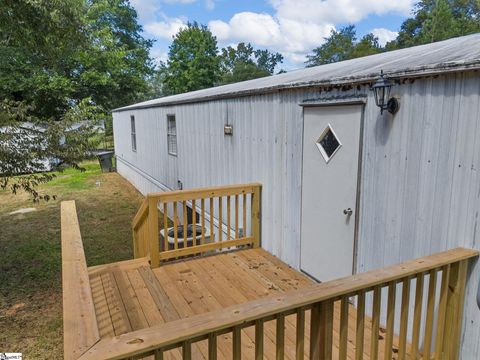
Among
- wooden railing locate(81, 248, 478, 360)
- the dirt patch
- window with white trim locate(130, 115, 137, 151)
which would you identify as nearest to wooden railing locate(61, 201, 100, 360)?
wooden railing locate(81, 248, 478, 360)

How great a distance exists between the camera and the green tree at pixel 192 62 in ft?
121

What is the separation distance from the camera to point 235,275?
425 cm

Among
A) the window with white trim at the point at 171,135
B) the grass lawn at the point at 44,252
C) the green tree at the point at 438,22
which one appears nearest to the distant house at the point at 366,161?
the grass lawn at the point at 44,252

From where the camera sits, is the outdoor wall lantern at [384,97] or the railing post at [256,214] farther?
the railing post at [256,214]

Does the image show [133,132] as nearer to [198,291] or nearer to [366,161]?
[198,291]

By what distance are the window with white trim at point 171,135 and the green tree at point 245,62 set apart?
42092 millimetres

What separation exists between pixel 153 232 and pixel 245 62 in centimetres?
5417

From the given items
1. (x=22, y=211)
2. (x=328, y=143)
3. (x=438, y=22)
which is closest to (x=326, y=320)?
(x=328, y=143)

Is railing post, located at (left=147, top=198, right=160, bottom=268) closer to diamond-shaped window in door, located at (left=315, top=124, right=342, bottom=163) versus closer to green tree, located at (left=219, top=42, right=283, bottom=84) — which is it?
diamond-shaped window in door, located at (left=315, top=124, right=342, bottom=163)

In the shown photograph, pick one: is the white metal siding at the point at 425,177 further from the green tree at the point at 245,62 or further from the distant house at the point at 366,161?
the green tree at the point at 245,62

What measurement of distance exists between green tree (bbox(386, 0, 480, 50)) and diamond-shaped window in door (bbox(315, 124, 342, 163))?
32.6 meters

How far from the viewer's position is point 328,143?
11.8 feet

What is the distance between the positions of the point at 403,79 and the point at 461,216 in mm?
1099

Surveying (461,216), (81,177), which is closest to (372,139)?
(461,216)
